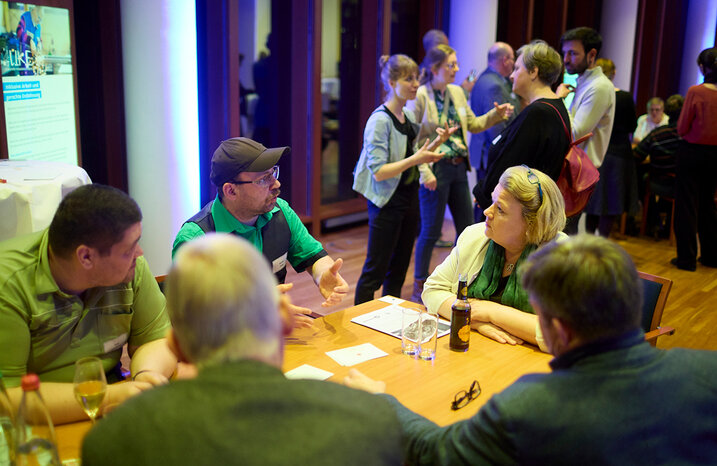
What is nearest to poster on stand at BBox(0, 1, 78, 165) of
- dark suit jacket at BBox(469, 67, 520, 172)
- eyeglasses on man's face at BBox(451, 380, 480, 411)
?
eyeglasses on man's face at BBox(451, 380, 480, 411)

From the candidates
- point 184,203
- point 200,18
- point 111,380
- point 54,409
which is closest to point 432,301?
point 111,380

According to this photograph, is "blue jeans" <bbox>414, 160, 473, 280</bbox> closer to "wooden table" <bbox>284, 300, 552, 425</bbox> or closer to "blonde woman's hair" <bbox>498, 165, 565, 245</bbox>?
"blonde woman's hair" <bbox>498, 165, 565, 245</bbox>

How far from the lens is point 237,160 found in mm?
2596

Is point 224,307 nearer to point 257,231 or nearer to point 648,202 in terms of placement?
point 257,231

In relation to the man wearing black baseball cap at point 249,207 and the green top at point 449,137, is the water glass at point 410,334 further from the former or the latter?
the green top at point 449,137

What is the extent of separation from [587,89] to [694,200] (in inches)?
73.6

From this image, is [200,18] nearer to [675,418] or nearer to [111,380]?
[111,380]

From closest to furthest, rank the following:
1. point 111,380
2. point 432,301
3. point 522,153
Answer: point 111,380 → point 432,301 → point 522,153

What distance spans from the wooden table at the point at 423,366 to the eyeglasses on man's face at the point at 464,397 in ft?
0.05

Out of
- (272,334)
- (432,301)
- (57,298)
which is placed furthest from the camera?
(432,301)

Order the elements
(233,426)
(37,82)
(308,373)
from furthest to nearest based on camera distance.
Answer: (37,82) < (308,373) < (233,426)

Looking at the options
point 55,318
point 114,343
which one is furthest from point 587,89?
point 55,318

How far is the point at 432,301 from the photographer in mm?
2580

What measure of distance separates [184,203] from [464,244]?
2.40 meters
